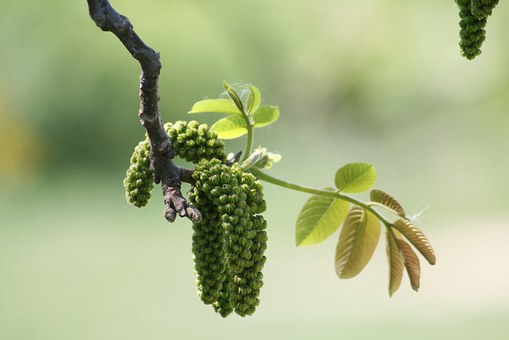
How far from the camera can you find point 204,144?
1.97 ft

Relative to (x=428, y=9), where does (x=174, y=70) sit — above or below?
below

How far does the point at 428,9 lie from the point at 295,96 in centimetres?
113

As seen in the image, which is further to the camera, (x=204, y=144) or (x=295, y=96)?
(x=295, y=96)

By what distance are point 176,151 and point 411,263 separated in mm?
219

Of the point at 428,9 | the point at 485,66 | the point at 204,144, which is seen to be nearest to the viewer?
the point at 204,144

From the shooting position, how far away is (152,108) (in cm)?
52

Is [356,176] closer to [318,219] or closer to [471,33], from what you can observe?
[318,219]

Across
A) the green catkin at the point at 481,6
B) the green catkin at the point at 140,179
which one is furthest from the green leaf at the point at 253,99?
the green catkin at the point at 481,6

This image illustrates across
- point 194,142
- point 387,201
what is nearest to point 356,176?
point 387,201

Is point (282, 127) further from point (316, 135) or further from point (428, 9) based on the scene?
point (428, 9)

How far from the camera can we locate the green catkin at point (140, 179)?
0.59m

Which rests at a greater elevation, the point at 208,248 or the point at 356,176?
the point at 356,176

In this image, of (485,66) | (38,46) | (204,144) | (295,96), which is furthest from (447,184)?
(204,144)

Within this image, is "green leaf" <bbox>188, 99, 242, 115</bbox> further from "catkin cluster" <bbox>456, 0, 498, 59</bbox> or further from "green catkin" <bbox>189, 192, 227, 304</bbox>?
"catkin cluster" <bbox>456, 0, 498, 59</bbox>
